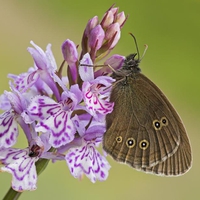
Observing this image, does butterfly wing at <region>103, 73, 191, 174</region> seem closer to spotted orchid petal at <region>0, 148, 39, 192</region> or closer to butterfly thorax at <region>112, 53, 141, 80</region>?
butterfly thorax at <region>112, 53, 141, 80</region>

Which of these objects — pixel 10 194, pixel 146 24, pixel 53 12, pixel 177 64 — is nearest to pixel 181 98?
pixel 177 64

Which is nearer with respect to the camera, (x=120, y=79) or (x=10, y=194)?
(x=10, y=194)

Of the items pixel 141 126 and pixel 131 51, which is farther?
pixel 131 51

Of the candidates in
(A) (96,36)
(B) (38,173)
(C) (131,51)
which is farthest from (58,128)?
(C) (131,51)

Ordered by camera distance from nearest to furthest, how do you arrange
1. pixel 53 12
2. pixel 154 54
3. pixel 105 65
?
1. pixel 105 65
2. pixel 53 12
3. pixel 154 54

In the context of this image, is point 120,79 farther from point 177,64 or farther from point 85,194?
point 177,64

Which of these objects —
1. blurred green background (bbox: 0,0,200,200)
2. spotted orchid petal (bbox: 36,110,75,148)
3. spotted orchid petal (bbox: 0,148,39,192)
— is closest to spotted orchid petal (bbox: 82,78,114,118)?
spotted orchid petal (bbox: 36,110,75,148)

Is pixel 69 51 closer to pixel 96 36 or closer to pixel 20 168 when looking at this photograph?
pixel 96 36

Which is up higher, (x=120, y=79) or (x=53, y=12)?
(x=53, y=12)
